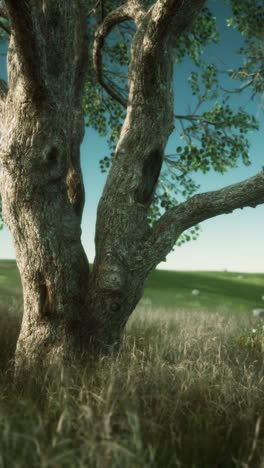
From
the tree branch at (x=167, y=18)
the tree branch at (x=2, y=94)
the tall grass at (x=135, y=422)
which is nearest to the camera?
the tall grass at (x=135, y=422)

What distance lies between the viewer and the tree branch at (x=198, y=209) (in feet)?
15.4

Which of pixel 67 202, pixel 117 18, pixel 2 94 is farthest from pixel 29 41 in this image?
pixel 117 18

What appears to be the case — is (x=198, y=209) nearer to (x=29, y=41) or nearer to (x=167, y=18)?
(x=167, y=18)

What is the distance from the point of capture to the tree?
4.44 metres

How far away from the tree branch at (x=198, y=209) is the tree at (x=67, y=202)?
0.01 meters

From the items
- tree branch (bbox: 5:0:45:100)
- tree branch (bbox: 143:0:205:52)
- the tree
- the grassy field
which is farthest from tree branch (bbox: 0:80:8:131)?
the grassy field

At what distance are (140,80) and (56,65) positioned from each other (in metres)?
1.02

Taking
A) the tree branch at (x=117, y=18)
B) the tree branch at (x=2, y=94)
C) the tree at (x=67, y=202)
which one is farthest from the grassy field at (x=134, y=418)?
the tree branch at (x=117, y=18)

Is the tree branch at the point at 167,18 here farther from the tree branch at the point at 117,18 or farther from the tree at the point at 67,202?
the tree branch at the point at 117,18

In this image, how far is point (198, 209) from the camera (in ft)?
15.6

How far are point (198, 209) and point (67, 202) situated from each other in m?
1.57

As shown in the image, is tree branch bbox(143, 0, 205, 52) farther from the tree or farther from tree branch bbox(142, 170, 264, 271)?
tree branch bbox(142, 170, 264, 271)

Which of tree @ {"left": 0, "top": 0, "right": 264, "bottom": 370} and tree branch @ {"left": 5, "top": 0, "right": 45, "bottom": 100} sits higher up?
tree branch @ {"left": 5, "top": 0, "right": 45, "bottom": 100}

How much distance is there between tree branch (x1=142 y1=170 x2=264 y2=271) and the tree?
1cm
